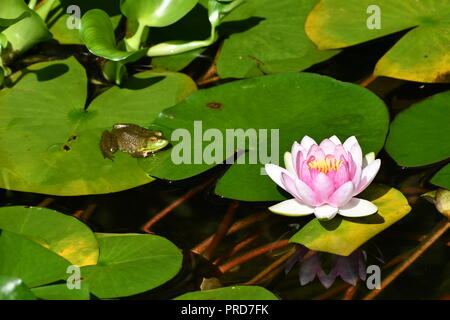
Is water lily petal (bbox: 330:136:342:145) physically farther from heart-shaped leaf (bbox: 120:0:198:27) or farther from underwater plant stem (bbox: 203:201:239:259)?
heart-shaped leaf (bbox: 120:0:198:27)

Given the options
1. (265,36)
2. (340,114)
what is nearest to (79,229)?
(340,114)

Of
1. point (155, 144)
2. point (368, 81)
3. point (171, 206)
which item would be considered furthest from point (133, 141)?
point (368, 81)

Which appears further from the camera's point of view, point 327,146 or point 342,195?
point 327,146

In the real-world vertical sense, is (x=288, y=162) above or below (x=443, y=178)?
above

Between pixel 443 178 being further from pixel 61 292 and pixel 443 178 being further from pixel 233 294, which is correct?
pixel 61 292

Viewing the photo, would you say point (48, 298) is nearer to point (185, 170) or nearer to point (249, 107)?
point (185, 170)
